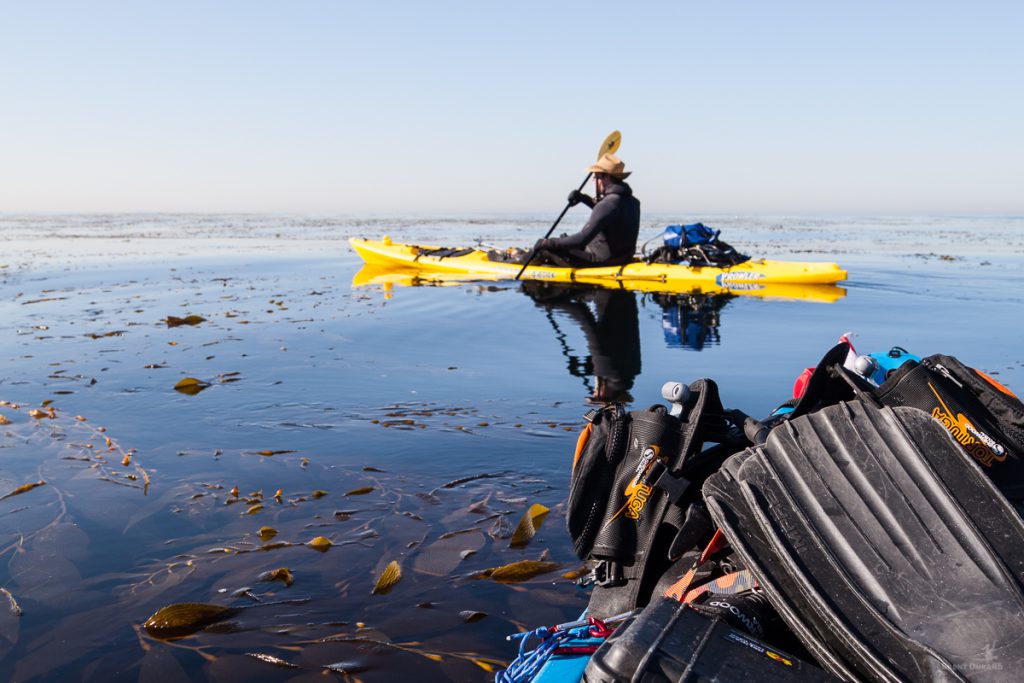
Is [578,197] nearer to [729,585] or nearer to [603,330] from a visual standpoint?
[603,330]

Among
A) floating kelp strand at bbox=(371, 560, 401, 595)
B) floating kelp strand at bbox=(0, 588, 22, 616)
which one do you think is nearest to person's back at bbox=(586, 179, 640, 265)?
floating kelp strand at bbox=(371, 560, 401, 595)

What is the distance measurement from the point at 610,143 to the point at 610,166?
Answer: 5.61 ft

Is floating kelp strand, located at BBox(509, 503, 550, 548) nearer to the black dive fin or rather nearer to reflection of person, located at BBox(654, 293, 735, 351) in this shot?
the black dive fin

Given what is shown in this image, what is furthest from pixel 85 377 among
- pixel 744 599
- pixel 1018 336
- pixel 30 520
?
pixel 1018 336

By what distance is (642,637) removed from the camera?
5.49 feet

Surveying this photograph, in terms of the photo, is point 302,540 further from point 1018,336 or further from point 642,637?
point 1018,336

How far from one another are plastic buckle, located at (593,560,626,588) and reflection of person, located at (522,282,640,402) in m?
4.05

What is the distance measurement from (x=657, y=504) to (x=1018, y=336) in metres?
9.15

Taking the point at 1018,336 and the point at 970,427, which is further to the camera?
the point at 1018,336

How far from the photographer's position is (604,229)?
13.6 m

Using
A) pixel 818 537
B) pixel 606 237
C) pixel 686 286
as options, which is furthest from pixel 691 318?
pixel 818 537

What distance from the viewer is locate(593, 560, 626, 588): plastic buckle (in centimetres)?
246

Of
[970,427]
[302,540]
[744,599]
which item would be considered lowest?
[302,540]

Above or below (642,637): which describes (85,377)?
below
